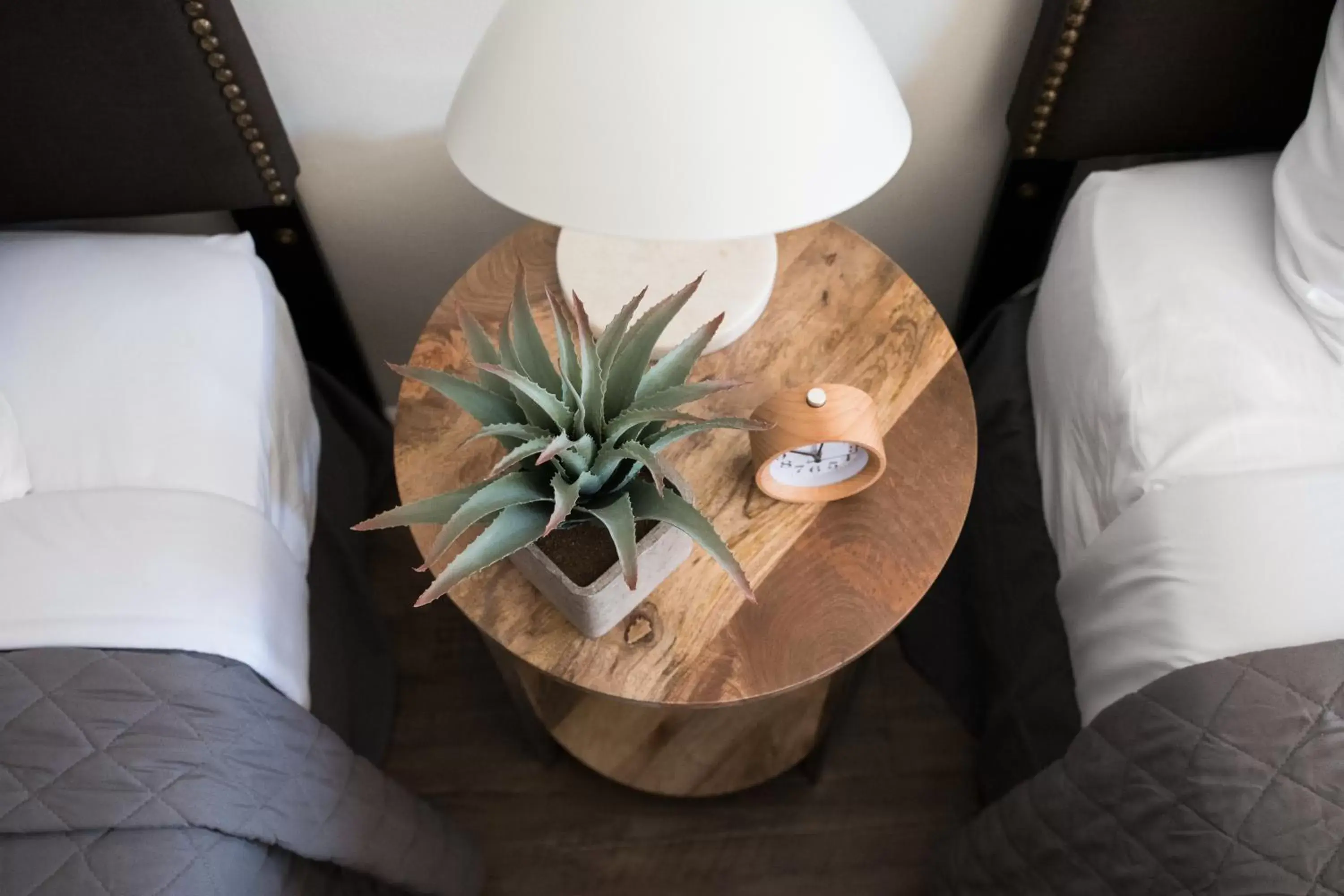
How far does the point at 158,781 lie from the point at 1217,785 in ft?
2.46

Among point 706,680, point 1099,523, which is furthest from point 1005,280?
point 706,680

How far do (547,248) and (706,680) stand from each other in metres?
0.48

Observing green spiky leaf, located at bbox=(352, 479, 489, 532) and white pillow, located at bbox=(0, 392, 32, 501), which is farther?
white pillow, located at bbox=(0, 392, 32, 501)

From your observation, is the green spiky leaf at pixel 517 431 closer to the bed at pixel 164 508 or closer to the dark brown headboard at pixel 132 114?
the bed at pixel 164 508

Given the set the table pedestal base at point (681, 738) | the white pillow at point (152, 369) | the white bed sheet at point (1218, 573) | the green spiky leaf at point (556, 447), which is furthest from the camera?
the table pedestal base at point (681, 738)

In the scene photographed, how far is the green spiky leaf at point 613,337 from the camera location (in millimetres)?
619

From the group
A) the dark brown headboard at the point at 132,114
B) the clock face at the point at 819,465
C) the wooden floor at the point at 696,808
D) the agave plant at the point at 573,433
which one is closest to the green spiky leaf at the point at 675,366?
the agave plant at the point at 573,433

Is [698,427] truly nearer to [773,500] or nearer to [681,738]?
[773,500]

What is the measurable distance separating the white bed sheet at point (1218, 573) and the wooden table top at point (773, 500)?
0.15 meters

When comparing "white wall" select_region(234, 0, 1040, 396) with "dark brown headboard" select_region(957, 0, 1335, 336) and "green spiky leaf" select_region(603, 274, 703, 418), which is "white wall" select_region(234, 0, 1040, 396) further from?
"green spiky leaf" select_region(603, 274, 703, 418)

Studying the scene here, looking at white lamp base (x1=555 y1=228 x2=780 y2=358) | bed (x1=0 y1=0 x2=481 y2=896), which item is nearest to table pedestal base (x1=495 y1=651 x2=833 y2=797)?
bed (x1=0 y1=0 x2=481 y2=896)

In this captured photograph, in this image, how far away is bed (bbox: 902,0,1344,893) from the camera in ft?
2.10

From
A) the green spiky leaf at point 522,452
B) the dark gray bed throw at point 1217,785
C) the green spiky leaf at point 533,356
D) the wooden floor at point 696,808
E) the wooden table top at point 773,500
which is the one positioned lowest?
the wooden floor at point 696,808

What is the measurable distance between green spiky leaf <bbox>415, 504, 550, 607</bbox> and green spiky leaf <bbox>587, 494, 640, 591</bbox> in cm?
4
